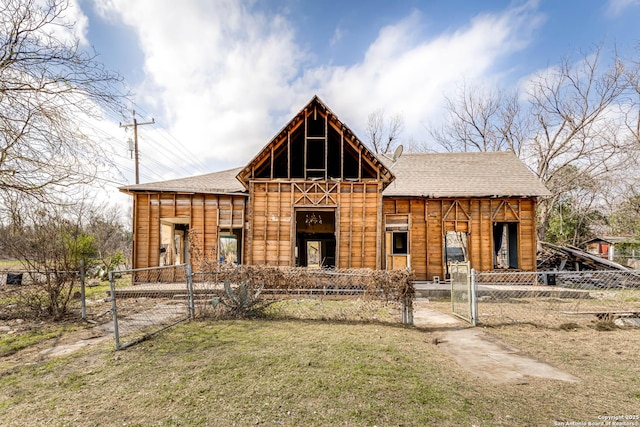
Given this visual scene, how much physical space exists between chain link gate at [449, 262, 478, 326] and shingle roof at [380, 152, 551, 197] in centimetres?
575

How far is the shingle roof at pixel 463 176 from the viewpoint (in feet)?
45.3

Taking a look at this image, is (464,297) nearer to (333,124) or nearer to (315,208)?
(315,208)

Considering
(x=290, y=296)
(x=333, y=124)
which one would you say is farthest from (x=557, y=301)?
(x=333, y=124)

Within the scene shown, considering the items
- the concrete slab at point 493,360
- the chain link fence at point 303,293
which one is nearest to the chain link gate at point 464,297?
the concrete slab at point 493,360

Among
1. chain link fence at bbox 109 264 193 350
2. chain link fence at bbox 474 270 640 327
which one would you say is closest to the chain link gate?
chain link fence at bbox 474 270 640 327

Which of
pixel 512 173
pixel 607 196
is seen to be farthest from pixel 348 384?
pixel 607 196

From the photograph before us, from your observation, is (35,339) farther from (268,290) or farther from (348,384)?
(348,384)

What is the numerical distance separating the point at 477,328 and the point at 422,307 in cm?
253

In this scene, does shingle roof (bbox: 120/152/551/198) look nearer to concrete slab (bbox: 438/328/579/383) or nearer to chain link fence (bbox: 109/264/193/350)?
chain link fence (bbox: 109/264/193/350)

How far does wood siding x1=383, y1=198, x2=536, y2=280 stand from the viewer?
542 inches

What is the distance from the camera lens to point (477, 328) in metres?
7.12

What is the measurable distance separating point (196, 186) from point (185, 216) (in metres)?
1.32

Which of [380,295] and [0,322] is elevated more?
[380,295]

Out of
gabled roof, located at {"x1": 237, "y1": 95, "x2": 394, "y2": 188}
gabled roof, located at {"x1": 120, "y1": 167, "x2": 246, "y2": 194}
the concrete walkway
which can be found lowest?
the concrete walkway
